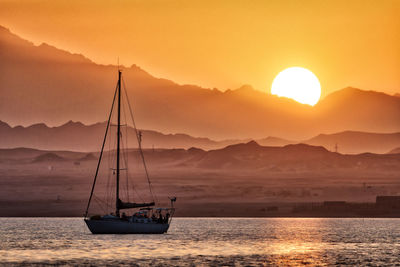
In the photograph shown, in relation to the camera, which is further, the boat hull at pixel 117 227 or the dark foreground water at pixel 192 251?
the boat hull at pixel 117 227

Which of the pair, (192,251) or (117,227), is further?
(117,227)

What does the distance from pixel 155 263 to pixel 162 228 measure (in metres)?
50.8

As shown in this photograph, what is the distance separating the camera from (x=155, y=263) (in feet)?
382

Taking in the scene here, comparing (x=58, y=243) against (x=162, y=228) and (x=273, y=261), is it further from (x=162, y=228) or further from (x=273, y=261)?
(x=273, y=261)

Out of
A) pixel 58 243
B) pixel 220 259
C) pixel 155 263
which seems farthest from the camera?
pixel 58 243

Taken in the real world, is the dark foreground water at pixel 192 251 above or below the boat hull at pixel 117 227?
below

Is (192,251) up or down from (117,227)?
down

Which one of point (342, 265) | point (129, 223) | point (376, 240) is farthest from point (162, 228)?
point (342, 265)

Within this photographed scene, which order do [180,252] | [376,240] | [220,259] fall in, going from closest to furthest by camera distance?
[220,259]
[180,252]
[376,240]

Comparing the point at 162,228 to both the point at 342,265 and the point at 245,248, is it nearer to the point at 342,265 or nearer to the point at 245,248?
the point at 245,248

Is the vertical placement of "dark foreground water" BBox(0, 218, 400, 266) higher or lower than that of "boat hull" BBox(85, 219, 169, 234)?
lower

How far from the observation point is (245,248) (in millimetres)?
148875

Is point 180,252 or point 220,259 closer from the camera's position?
point 220,259

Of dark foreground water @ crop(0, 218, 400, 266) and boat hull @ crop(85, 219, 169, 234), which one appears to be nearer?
dark foreground water @ crop(0, 218, 400, 266)
